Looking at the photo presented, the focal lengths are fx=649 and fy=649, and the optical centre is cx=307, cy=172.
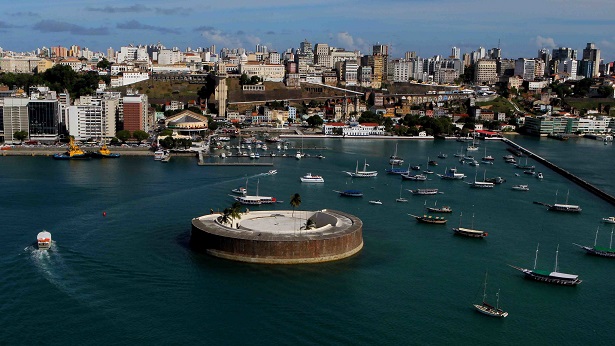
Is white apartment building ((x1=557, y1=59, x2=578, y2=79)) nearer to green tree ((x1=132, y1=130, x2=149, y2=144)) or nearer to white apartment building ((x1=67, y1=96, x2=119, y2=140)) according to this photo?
green tree ((x1=132, y1=130, x2=149, y2=144))

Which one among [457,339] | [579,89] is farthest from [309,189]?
[579,89]

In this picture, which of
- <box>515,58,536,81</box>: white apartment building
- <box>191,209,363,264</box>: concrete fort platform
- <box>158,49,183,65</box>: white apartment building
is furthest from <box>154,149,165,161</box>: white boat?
<box>515,58,536,81</box>: white apartment building

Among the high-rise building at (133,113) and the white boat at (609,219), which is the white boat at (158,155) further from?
the white boat at (609,219)

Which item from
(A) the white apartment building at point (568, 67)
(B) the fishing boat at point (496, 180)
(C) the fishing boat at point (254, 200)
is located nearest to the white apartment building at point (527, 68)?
(A) the white apartment building at point (568, 67)

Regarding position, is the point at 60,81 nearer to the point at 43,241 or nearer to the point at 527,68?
the point at 43,241

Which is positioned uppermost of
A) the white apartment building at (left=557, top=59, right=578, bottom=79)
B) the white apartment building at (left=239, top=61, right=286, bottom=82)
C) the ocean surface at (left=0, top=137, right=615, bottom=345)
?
the white apartment building at (left=557, top=59, right=578, bottom=79)
